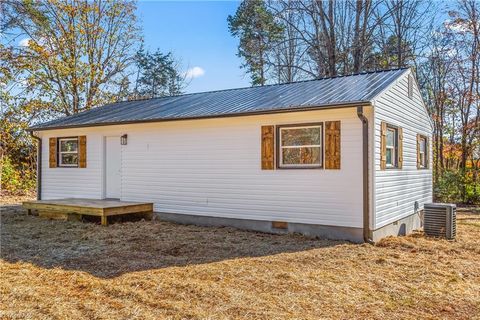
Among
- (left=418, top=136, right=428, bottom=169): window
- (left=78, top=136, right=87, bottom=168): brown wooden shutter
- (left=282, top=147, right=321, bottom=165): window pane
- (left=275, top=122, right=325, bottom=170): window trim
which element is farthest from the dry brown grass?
(left=78, top=136, right=87, bottom=168): brown wooden shutter

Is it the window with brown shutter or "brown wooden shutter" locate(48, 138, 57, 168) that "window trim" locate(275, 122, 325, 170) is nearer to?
the window with brown shutter

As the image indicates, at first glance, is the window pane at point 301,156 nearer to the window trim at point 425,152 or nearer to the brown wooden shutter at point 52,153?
the window trim at point 425,152

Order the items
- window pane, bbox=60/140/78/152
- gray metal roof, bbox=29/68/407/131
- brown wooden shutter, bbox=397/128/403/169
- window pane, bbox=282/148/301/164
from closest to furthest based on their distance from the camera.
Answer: gray metal roof, bbox=29/68/407/131, window pane, bbox=282/148/301/164, brown wooden shutter, bbox=397/128/403/169, window pane, bbox=60/140/78/152

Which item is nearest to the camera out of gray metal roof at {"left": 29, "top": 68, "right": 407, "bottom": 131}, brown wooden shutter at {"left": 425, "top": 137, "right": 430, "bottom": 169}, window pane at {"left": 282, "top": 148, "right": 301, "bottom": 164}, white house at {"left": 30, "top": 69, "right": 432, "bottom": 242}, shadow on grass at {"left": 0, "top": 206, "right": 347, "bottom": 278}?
shadow on grass at {"left": 0, "top": 206, "right": 347, "bottom": 278}

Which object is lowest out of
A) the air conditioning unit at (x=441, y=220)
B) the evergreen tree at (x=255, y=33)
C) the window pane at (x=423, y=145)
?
the air conditioning unit at (x=441, y=220)

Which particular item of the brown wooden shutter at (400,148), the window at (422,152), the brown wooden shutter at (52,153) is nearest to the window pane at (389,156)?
the brown wooden shutter at (400,148)

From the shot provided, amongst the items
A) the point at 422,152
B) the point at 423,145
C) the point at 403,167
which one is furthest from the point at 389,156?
the point at 423,145

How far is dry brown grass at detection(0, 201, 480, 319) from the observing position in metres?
3.96

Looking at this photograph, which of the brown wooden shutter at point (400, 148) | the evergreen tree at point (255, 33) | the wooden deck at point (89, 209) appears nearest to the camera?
the brown wooden shutter at point (400, 148)

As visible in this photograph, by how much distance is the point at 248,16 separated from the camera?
20906 millimetres

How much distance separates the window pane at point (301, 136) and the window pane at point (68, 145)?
6648mm

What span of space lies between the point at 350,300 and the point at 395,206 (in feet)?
15.2

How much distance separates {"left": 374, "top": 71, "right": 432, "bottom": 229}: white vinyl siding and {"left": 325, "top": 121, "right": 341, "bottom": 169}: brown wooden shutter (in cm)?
70

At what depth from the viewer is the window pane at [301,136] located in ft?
25.7
